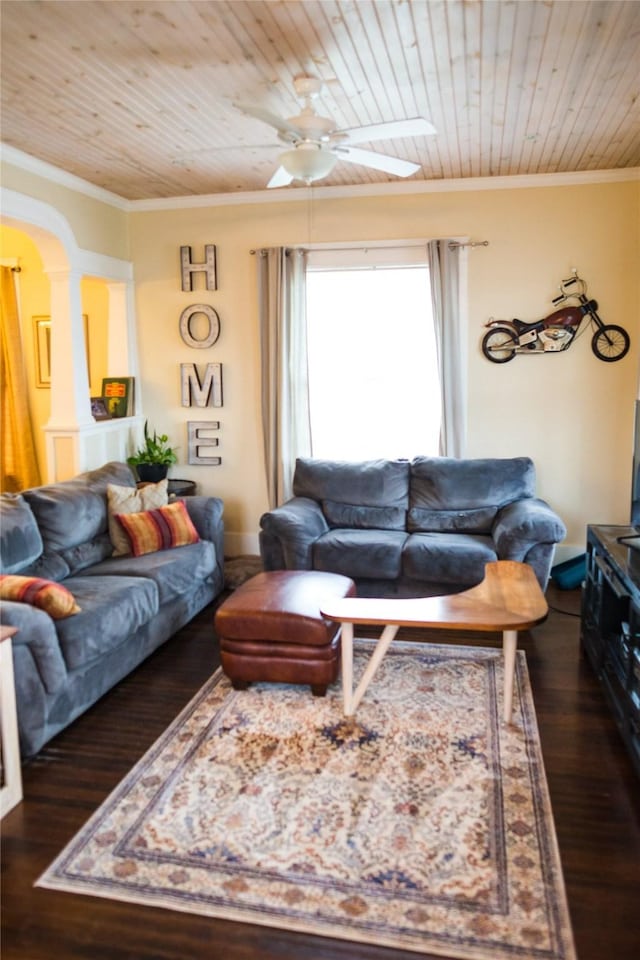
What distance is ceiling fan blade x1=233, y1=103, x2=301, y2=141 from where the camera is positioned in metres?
2.71

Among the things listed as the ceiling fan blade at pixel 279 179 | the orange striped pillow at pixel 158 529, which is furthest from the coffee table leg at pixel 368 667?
the ceiling fan blade at pixel 279 179

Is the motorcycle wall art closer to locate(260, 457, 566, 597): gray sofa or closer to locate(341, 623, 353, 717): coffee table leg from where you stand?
locate(260, 457, 566, 597): gray sofa

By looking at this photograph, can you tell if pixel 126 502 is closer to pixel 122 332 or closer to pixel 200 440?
pixel 200 440

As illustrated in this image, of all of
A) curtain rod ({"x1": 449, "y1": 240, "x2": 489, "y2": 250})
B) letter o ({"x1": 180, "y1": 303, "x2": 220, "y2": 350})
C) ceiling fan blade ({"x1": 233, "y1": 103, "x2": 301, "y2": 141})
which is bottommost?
letter o ({"x1": 180, "y1": 303, "x2": 220, "y2": 350})

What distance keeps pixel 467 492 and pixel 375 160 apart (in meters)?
2.28

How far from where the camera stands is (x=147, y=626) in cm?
362

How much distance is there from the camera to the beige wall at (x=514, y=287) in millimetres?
4965

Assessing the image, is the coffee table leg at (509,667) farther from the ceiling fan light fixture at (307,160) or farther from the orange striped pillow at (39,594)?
the ceiling fan light fixture at (307,160)

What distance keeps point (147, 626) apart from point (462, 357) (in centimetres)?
305

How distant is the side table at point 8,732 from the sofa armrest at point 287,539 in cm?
211

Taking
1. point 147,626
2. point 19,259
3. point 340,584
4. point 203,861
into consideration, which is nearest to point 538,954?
point 203,861

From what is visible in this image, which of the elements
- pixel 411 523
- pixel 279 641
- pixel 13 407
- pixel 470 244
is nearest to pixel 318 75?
pixel 470 244

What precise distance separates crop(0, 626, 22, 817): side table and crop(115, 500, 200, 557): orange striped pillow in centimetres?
162

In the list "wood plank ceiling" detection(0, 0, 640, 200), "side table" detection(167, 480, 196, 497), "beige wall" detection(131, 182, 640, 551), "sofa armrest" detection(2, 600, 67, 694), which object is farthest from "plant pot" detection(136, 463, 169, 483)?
"sofa armrest" detection(2, 600, 67, 694)
